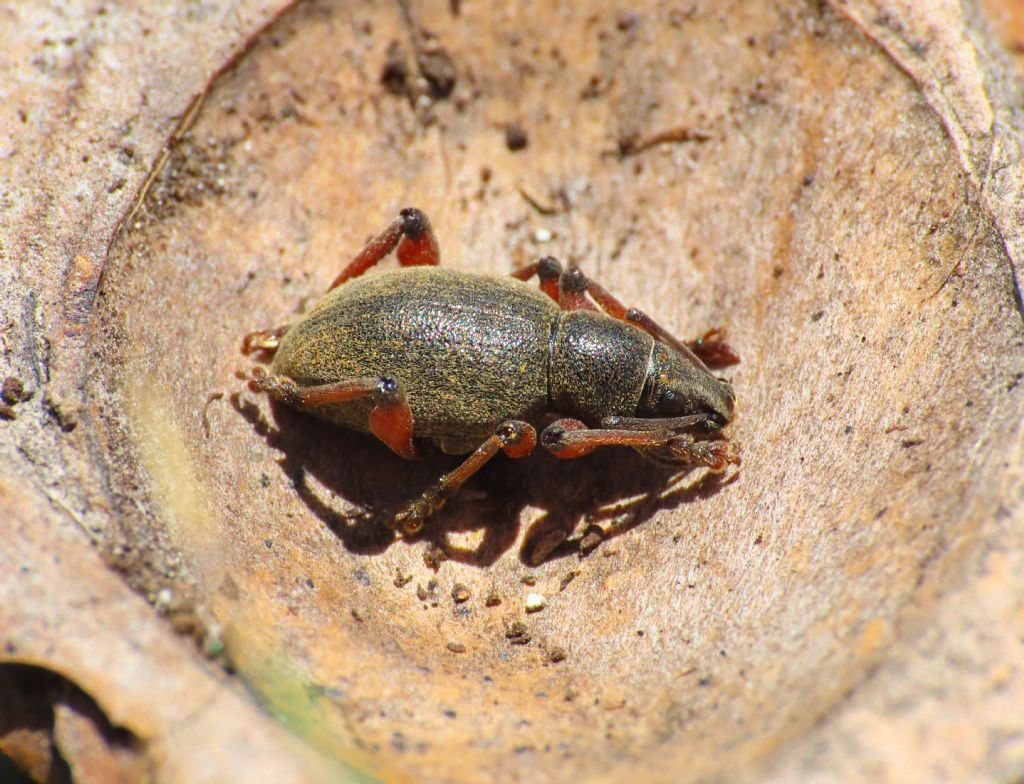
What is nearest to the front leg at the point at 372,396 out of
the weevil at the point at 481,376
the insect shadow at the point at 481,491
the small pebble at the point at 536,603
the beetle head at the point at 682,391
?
the weevil at the point at 481,376

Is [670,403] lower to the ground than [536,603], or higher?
higher

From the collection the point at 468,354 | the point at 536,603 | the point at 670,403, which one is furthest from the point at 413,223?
the point at 536,603

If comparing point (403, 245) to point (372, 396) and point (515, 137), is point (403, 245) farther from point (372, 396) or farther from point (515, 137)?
point (515, 137)

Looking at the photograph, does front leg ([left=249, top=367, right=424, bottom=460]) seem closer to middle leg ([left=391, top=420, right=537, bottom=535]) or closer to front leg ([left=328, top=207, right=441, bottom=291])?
middle leg ([left=391, top=420, right=537, bottom=535])

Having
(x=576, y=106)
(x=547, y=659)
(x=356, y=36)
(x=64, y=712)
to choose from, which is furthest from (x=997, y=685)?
(x=356, y=36)

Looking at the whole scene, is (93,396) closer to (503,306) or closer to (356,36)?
(503,306)

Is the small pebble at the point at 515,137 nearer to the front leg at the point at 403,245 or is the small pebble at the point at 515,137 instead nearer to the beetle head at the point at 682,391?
the front leg at the point at 403,245

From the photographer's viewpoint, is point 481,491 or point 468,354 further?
point 481,491
